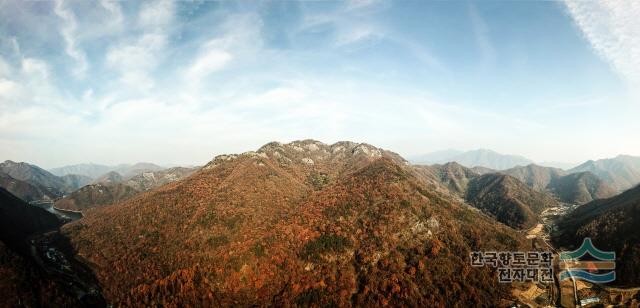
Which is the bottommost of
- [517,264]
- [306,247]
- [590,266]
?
[590,266]

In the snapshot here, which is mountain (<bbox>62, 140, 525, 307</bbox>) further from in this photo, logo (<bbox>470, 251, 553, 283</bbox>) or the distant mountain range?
logo (<bbox>470, 251, 553, 283</bbox>)

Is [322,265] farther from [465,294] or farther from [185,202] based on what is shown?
[185,202]

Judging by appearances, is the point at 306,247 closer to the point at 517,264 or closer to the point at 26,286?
the point at 517,264

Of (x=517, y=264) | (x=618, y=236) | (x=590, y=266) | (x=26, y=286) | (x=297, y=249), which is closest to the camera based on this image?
(x=26, y=286)

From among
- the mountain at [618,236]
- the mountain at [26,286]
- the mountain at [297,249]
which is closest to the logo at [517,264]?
the mountain at [297,249]

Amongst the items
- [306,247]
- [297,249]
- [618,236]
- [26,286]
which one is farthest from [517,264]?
[26,286]

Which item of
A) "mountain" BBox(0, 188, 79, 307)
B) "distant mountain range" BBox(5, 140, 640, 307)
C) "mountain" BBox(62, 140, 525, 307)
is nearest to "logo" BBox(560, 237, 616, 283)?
"distant mountain range" BBox(5, 140, 640, 307)
